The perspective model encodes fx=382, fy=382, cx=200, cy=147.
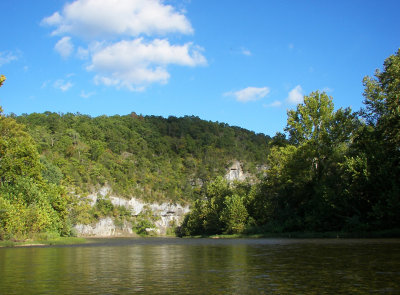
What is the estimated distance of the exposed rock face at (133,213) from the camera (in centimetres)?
14638

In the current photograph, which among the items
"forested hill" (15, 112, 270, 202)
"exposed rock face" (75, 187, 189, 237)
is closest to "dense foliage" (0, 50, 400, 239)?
"exposed rock face" (75, 187, 189, 237)

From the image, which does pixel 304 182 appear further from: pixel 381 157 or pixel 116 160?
pixel 116 160

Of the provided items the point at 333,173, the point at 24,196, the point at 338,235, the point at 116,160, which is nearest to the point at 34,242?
the point at 24,196

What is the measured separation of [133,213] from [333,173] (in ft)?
378

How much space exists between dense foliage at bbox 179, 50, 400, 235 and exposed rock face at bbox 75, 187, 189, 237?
7522 cm

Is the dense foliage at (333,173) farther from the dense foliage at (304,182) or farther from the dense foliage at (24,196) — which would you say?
the dense foliage at (24,196)

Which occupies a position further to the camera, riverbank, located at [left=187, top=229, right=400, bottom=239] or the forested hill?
the forested hill

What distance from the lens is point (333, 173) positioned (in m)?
63.0

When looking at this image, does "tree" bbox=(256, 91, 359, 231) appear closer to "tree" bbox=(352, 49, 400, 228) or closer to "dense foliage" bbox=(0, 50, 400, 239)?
"dense foliage" bbox=(0, 50, 400, 239)

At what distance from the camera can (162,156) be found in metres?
194

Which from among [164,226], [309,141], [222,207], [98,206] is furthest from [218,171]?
[309,141]

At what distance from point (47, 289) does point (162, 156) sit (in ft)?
598

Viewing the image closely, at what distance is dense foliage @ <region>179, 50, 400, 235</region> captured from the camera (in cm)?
4781

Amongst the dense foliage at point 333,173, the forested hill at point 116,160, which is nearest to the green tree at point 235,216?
the dense foliage at point 333,173
